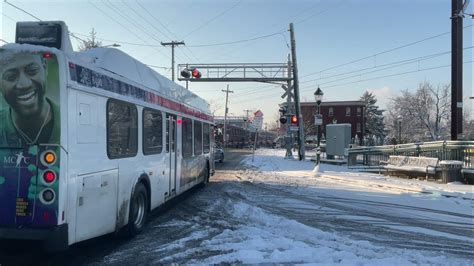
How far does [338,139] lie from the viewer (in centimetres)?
2839

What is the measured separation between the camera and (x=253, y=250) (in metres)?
6.75

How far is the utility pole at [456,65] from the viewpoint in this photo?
1841 centimetres

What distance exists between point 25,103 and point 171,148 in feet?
16.3

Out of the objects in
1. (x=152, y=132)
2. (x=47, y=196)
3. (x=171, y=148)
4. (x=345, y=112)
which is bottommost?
(x=47, y=196)

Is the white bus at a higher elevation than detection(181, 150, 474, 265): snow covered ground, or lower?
higher

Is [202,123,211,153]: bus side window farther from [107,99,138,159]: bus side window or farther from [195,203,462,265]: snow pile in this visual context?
[107,99,138,159]: bus side window

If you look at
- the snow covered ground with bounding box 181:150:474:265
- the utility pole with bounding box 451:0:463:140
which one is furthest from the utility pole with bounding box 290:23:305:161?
the snow covered ground with bounding box 181:150:474:265

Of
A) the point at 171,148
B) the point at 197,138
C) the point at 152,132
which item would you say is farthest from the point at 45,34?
the point at 197,138

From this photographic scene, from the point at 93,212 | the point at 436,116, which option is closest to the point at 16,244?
the point at 93,212

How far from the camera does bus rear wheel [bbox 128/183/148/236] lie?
7.71m

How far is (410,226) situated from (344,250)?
121 inches

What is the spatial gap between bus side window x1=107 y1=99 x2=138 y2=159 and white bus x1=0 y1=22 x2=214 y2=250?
2cm

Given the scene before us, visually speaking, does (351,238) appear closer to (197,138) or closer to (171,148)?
(171,148)

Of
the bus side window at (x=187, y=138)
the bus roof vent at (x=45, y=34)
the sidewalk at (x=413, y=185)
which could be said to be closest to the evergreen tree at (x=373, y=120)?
the sidewalk at (x=413, y=185)
